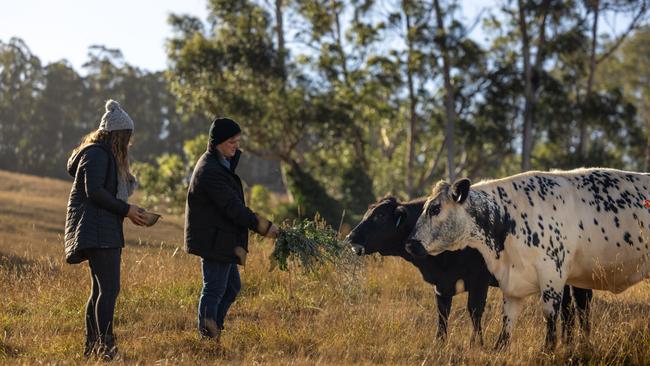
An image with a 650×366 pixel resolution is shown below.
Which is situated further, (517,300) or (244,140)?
(244,140)

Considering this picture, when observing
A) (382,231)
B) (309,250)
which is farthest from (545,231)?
(309,250)

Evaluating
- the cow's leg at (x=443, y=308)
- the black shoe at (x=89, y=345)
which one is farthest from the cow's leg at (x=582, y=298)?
the black shoe at (x=89, y=345)

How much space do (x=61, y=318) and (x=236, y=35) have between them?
2447cm

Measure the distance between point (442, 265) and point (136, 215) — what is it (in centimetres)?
350

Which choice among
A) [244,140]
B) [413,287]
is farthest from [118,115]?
[244,140]

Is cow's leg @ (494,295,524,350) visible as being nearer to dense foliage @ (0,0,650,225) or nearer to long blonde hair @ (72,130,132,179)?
long blonde hair @ (72,130,132,179)

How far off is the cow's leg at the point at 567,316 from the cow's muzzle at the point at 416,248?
152 centimetres

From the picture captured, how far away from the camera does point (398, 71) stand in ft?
105

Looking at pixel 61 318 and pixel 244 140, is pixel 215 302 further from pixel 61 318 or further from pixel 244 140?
pixel 244 140

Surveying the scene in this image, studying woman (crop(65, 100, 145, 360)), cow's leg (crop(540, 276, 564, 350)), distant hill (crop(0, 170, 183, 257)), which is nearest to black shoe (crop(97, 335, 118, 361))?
woman (crop(65, 100, 145, 360))

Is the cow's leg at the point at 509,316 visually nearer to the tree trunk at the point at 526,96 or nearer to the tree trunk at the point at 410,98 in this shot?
the tree trunk at the point at 526,96

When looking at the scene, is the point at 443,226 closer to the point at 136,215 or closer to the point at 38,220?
the point at 136,215

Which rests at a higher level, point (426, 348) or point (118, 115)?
point (118, 115)

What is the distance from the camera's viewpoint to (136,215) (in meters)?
6.66
